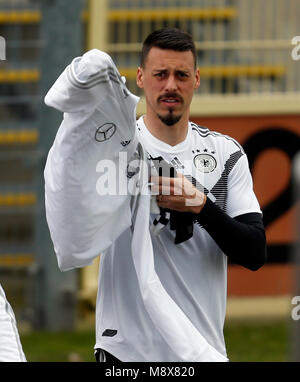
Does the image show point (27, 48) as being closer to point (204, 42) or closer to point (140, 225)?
point (204, 42)

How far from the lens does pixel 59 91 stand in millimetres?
3324

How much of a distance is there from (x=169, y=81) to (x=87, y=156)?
41cm

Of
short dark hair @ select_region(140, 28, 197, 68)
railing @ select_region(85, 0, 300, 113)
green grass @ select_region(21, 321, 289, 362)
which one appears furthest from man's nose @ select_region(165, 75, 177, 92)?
railing @ select_region(85, 0, 300, 113)

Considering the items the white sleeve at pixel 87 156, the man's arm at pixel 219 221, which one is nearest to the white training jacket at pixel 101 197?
the white sleeve at pixel 87 156

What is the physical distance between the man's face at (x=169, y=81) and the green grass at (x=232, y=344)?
4308 millimetres

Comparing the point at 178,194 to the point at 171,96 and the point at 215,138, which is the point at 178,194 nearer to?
the point at 171,96

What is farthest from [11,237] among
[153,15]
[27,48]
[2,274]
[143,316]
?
[143,316]

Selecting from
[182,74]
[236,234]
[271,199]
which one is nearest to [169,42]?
[182,74]

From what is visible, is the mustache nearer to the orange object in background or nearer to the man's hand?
the man's hand

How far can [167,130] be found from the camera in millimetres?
3910

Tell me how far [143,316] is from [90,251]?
344mm

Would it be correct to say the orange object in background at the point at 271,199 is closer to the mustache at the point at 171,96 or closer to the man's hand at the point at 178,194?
the mustache at the point at 171,96
